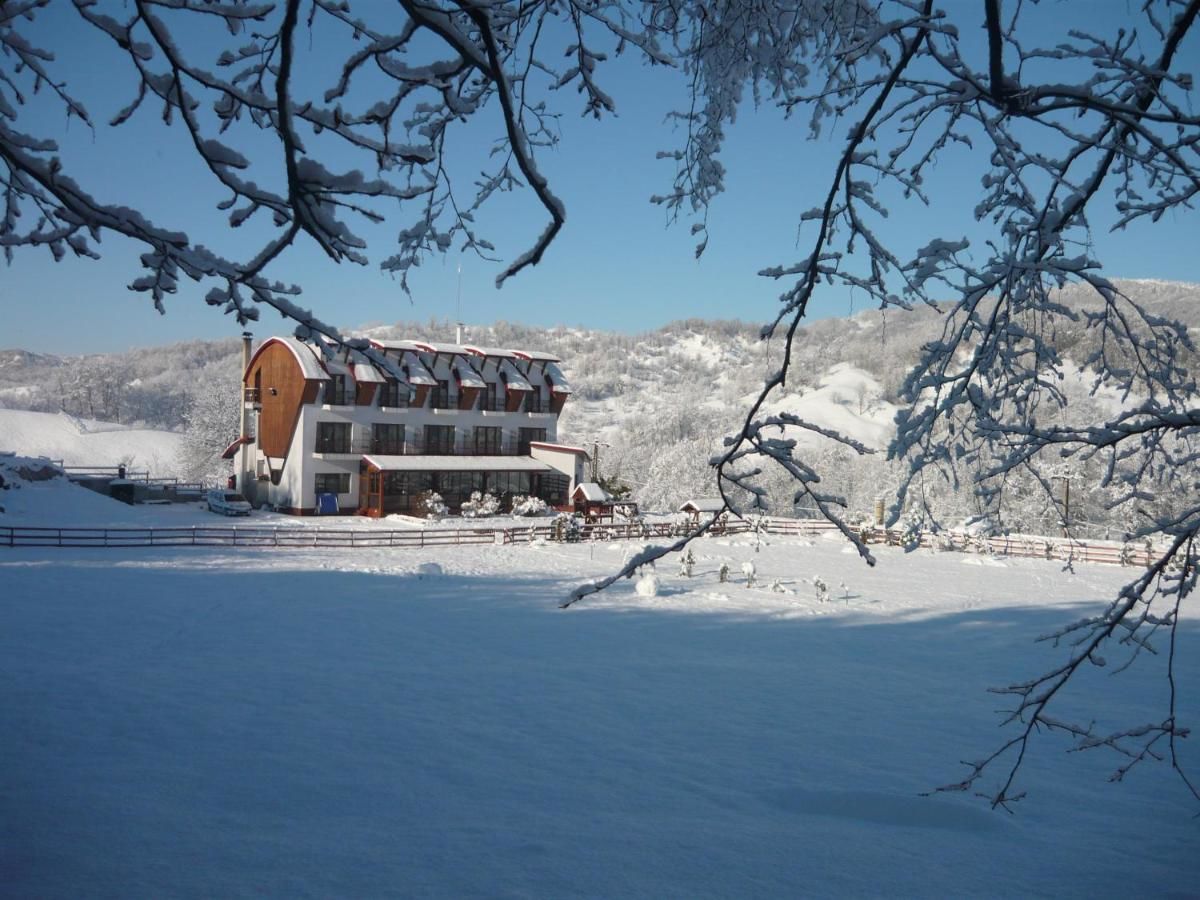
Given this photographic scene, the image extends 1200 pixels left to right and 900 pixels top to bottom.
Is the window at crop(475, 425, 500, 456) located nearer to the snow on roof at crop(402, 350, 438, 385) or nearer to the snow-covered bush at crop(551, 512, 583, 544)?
the snow on roof at crop(402, 350, 438, 385)

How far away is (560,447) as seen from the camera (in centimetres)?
3597

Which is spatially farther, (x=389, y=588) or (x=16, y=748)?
(x=389, y=588)

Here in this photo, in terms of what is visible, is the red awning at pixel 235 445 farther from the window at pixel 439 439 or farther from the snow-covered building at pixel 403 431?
the window at pixel 439 439

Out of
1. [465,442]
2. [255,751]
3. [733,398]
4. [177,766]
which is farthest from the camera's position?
[733,398]

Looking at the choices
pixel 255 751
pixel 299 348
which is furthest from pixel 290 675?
pixel 299 348

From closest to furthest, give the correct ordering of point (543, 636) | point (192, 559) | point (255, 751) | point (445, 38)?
point (445, 38) < point (255, 751) < point (543, 636) < point (192, 559)

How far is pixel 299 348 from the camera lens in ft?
106

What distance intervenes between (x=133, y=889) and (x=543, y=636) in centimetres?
1023

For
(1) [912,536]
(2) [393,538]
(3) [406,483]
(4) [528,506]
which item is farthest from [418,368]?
(1) [912,536]

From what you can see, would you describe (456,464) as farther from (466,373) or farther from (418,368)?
(418,368)

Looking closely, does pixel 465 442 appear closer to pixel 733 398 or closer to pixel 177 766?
pixel 177 766

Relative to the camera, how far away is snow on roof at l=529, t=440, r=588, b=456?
35781 millimetres

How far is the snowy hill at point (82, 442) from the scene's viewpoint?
67.2 meters

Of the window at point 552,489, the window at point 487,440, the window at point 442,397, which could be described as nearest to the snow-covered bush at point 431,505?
the window at point 487,440
